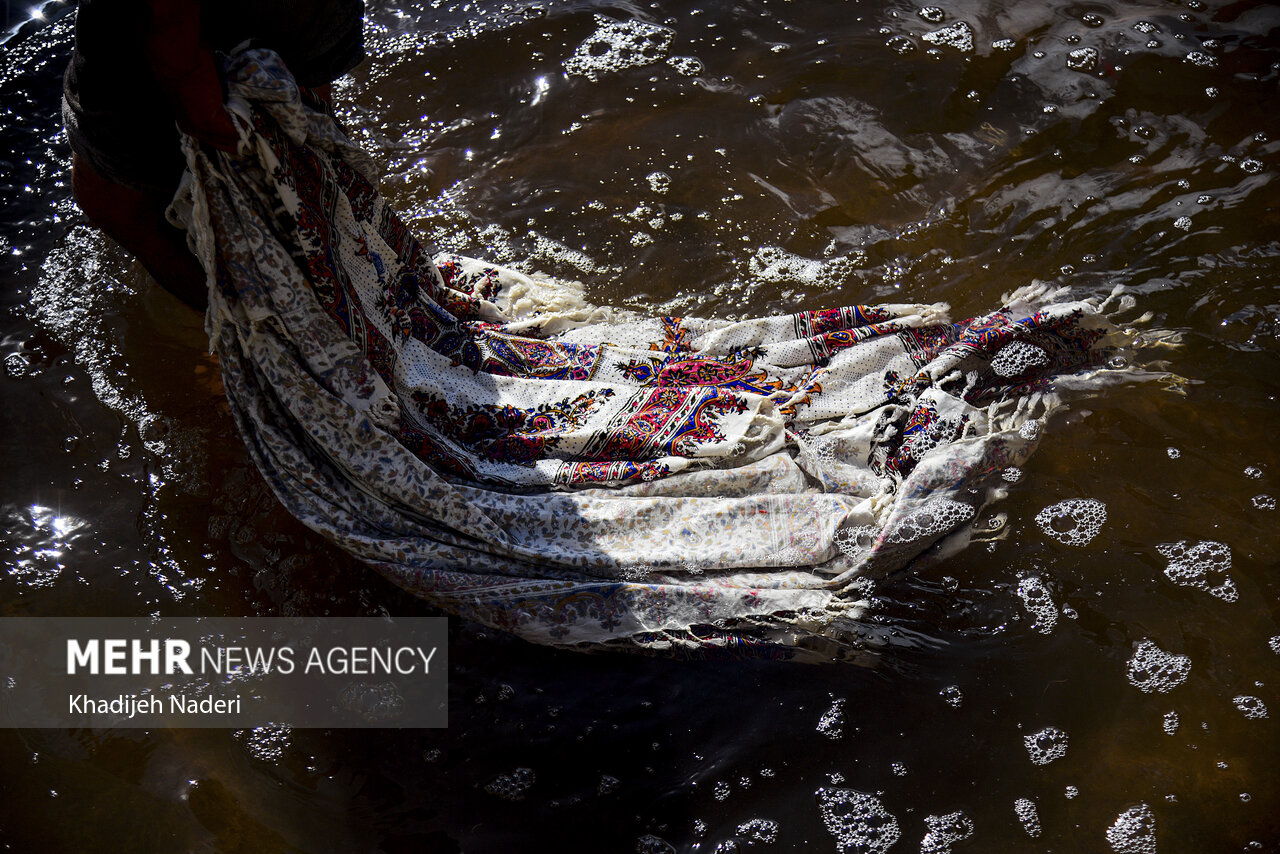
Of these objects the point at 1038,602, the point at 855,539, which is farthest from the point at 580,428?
the point at 1038,602

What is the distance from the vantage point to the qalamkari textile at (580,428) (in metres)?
1.84

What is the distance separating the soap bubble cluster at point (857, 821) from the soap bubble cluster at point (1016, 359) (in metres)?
1.07

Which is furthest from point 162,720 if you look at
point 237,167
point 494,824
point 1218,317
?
point 1218,317

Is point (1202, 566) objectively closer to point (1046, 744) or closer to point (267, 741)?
point (1046, 744)

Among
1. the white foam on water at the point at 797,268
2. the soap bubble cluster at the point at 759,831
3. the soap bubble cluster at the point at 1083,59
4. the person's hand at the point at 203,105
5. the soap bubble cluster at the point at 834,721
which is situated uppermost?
the soap bubble cluster at the point at 1083,59

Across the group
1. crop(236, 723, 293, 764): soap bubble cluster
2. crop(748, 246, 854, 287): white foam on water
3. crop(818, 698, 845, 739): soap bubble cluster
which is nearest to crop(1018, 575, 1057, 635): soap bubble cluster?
crop(818, 698, 845, 739): soap bubble cluster

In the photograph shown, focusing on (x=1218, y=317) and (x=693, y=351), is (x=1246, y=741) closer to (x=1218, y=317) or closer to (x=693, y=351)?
(x=1218, y=317)

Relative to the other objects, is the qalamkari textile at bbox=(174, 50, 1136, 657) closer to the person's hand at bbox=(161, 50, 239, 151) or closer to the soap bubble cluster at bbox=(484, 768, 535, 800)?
the person's hand at bbox=(161, 50, 239, 151)

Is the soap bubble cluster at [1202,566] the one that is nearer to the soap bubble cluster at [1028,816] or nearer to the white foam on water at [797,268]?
the soap bubble cluster at [1028,816]

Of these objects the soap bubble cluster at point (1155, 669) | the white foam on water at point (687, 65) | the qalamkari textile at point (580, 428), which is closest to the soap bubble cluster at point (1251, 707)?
the soap bubble cluster at point (1155, 669)

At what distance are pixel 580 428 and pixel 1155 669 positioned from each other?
4.66ft

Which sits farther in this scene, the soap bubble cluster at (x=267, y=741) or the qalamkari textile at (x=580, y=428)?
the soap bubble cluster at (x=267, y=741)

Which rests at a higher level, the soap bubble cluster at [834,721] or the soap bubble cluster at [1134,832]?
the soap bubble cluster at [834,721]

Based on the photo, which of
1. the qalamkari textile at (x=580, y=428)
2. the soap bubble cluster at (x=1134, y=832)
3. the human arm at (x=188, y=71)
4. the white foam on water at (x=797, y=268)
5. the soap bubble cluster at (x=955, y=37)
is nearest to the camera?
the human arm at (x=188, y=71)
